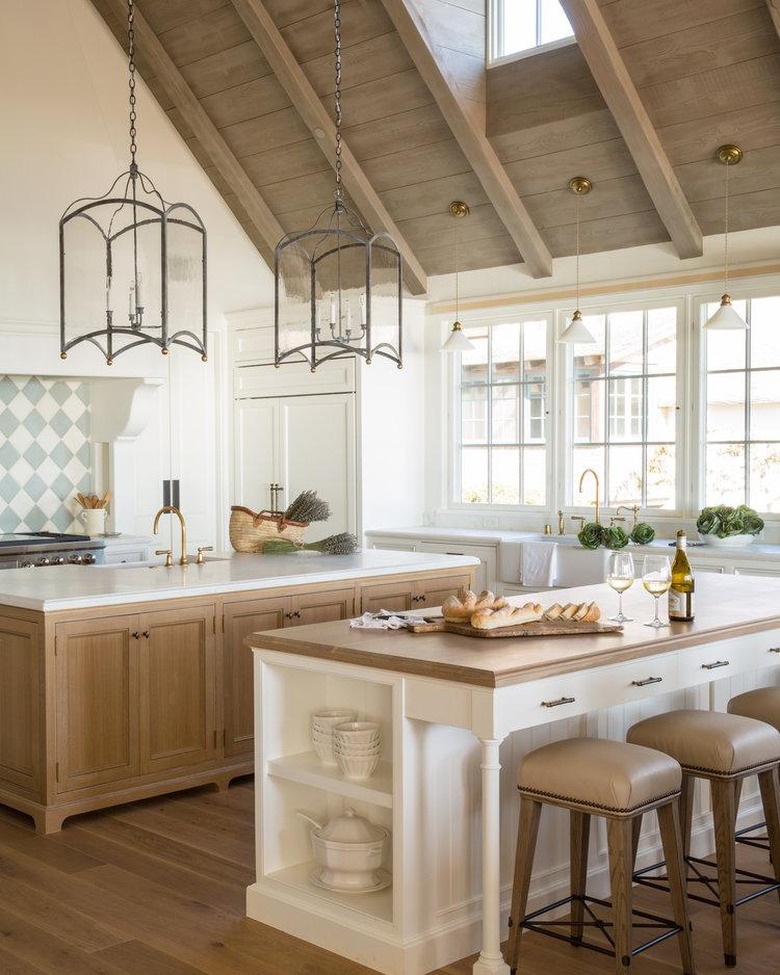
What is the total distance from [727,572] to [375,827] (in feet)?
11.0

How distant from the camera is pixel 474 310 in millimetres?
7801

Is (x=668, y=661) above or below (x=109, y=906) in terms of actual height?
above

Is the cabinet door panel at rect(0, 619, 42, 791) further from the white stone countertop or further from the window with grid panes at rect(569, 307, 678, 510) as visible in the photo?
the window with grid panes at rect(569, 307, 678, 510)

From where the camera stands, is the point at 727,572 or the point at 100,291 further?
the point at 727,572

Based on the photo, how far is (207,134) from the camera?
24.0 ft

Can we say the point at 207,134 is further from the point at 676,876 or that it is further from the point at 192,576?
the point at 676,876

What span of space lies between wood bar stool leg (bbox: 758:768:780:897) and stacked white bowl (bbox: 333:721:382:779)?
44.9 inches

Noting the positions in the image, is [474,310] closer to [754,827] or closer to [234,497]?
[234,497]

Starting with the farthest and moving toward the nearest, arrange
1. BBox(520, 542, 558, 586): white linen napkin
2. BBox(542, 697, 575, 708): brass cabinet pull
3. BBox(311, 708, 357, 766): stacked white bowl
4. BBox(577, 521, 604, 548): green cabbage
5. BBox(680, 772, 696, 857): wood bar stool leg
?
BBox(520, 542, 558, 586): white linen napkin < BBox(577, 521, 604, 548): green cabbage < BBox(680, 772, 696, 857): wood bar stool leg < BBox(311, 708, 357, 766): stacked white bowl < BBox(542, 697, 575, 708): brass cabinet pull

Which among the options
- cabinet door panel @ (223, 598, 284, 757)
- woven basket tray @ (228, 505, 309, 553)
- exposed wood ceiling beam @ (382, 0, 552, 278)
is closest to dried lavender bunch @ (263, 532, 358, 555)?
woven basket tray @ (228, 505, 309, 553)

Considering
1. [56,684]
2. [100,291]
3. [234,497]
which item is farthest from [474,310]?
[56,684]

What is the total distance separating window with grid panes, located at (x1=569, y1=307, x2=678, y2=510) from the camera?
6949 mm

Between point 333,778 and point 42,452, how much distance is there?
181 inches

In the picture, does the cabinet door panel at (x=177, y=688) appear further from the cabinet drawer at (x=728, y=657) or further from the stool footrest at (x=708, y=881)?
the cabinet drawer at (x=728, y=657)
